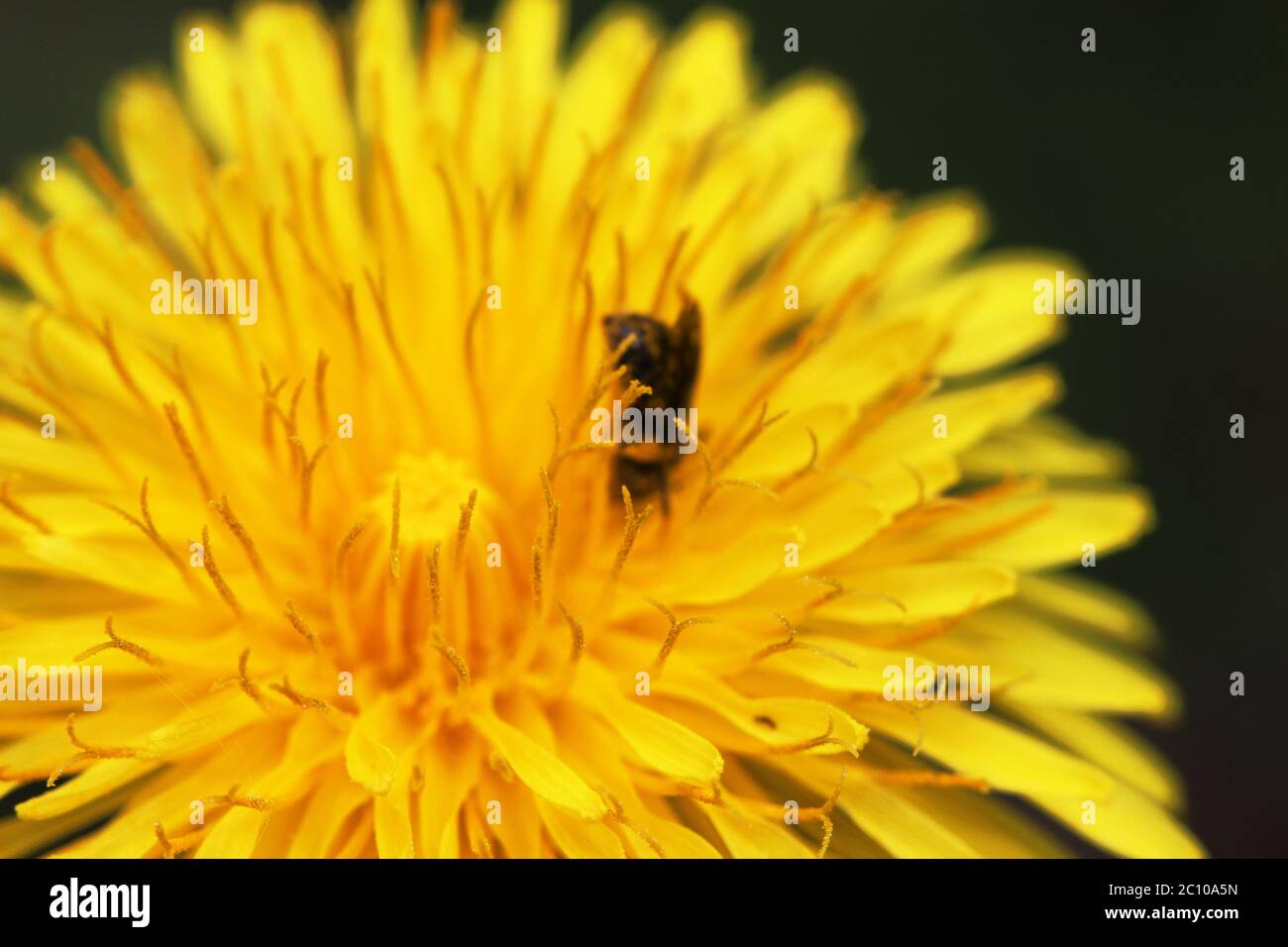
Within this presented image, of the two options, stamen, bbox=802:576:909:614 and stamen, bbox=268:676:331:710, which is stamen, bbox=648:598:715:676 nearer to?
stamen, bbox=802:576:909:614

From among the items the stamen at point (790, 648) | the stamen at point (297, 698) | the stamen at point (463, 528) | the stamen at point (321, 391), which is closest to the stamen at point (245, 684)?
the stamen at point (297, 698)

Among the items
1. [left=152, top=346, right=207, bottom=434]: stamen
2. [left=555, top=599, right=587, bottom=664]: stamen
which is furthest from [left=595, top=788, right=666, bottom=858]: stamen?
[left=152, top=346, right=207, bottom=434]: stamen

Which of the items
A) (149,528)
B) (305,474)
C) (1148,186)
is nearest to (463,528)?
(305,474)

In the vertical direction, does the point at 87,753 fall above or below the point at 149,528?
below

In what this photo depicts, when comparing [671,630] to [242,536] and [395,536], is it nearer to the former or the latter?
[395,536]

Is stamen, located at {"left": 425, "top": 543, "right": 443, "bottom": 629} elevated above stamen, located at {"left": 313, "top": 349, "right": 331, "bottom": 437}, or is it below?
below

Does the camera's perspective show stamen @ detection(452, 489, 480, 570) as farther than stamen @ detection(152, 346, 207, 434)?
No
